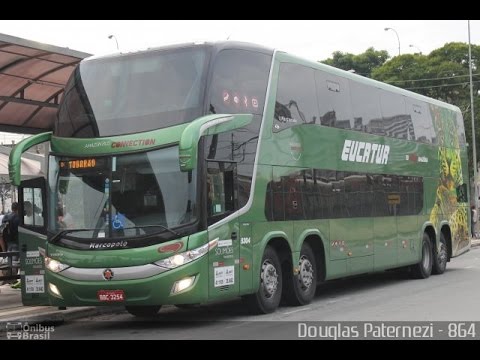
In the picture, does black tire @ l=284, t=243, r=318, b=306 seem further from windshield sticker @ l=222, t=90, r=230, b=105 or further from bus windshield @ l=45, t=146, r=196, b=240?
windshield sticker @ l=222, t=90, r=230, b=105

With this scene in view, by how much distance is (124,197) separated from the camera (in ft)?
33.6

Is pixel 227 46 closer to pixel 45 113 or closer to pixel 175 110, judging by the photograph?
pixel 175 110

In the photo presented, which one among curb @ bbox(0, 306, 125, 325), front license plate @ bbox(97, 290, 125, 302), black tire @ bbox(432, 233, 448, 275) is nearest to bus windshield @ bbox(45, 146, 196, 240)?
front license plate @ bbox(97, 290, 125, 302)

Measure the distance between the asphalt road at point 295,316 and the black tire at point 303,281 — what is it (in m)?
0.19

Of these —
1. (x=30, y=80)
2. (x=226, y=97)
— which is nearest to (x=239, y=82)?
(x=226, y=97)

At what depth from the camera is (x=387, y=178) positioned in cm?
1622

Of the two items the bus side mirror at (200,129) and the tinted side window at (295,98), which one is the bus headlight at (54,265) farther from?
the tinted side window at (295,98)

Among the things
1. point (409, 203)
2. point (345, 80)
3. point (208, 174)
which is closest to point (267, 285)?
point (208, 174)

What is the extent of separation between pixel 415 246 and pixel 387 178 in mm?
2335

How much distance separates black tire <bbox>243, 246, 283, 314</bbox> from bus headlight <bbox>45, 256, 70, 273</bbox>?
2.97 m

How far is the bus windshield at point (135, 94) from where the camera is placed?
10.4m

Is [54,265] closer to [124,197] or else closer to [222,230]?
[124,197]

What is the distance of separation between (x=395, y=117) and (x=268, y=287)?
694 centimetres

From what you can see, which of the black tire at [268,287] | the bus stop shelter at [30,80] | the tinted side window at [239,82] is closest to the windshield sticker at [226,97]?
the tinted side window at [239,82]
